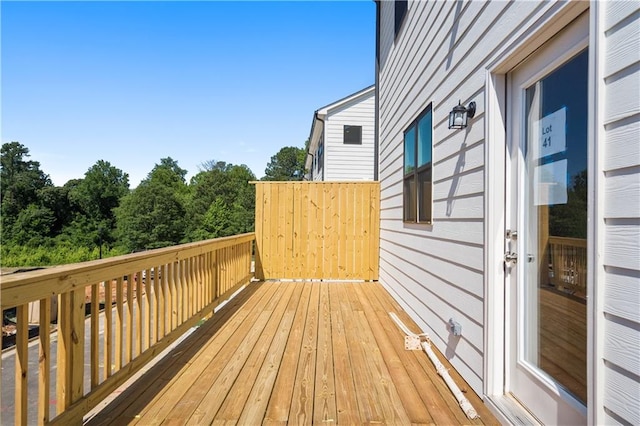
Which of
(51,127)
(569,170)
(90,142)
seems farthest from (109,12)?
(90,142)

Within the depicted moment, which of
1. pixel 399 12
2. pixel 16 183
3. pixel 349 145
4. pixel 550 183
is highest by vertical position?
pixel 16 183

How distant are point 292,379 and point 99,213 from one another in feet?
133

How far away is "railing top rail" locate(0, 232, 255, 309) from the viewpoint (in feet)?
4.49

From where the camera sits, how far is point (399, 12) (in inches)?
179

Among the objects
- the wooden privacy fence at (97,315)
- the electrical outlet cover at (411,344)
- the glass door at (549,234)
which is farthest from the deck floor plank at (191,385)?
the glass door at (549,234)

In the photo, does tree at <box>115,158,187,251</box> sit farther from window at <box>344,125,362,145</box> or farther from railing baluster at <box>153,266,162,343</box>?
railing baluster at <box>153,266,162,343</box>

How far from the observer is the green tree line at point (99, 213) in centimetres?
2911

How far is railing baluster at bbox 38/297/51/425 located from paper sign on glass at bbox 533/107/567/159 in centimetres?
251

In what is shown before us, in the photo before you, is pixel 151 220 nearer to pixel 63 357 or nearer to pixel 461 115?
pixel 63 357

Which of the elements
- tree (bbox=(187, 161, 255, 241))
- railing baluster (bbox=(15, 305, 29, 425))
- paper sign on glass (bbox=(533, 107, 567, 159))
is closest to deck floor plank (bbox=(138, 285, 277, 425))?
railing baluster (bbox=(15, 305, 29, 425))

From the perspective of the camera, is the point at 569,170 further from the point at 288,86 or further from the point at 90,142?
the point at 90,142

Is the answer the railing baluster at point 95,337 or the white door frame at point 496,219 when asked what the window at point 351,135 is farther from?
the railing baluster at point 95,337

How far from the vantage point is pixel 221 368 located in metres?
2.54

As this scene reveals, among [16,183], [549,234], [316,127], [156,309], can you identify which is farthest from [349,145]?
[16,183]
